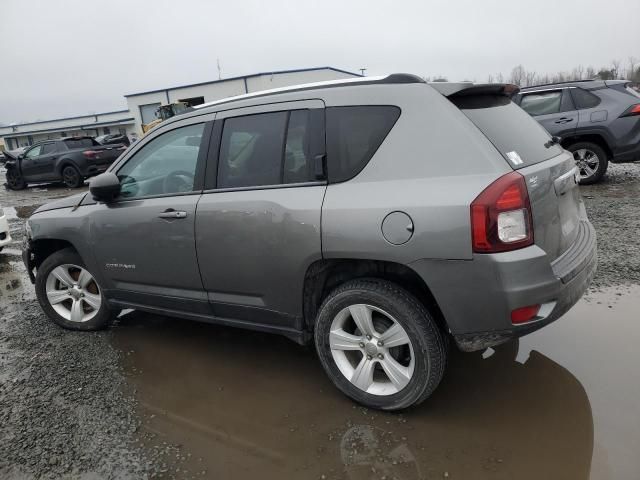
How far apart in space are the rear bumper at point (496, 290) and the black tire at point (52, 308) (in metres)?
2.83

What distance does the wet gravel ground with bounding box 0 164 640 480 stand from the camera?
91.7 inches

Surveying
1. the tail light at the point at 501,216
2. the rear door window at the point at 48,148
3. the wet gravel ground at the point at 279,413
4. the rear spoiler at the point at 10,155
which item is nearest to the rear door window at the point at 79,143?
the rear door window at the point at 48,148

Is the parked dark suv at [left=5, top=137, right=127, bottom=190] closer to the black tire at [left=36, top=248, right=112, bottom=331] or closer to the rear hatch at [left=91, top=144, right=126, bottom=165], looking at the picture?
the rear hatch at [left=91, top=144, right=126, bottom=165]

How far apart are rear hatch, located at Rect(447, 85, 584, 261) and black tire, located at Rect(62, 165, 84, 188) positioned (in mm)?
14563

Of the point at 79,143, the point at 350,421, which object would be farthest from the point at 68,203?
the point at 79,143

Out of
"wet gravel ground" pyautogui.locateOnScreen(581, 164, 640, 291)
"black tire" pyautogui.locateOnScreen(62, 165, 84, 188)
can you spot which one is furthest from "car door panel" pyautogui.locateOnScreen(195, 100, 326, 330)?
"black tire" pyautogui.locateOnScreen(62, 165, 84, 188)

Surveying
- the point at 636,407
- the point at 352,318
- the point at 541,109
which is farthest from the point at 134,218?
the point at 541,109

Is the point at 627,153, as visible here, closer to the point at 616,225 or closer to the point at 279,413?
the point at 616,225

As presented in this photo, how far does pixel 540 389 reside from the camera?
110 inches

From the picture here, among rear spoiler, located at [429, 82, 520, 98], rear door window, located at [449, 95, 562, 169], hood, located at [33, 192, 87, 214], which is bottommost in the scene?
hood, located at [33, 192, 87, 214]

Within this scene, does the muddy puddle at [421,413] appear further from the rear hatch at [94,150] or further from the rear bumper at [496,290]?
the rear hatch at [94,150]

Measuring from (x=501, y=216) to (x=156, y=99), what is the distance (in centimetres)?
3940

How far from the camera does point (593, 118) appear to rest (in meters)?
7.86

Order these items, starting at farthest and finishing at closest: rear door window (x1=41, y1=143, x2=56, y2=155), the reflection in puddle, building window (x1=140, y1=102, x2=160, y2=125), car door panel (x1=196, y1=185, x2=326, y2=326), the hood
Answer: building window (x1=140, y1=102, x2=160, y2=125), rear door window (x1=41, y1=143, x2=56, y2=155), the hood, car door panel (x1=196, y1=185, x2=326, y2=326), the reflection in puddle
